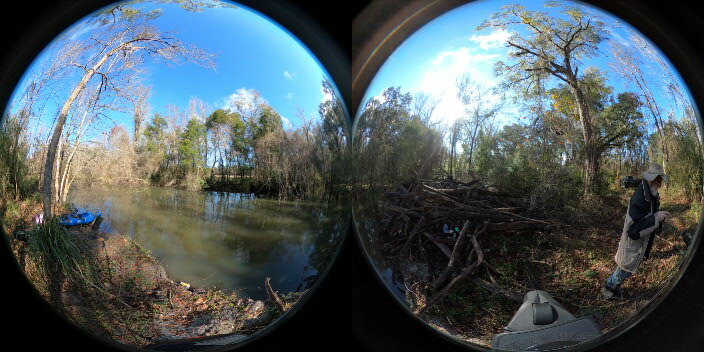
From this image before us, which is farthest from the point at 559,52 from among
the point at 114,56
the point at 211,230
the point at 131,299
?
the point at 131,299

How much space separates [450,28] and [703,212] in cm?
261

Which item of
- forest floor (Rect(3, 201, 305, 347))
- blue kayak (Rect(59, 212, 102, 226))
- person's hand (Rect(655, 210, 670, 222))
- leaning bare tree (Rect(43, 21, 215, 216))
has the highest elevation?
leaning bare tree (Rect(43, 21, 215, 216))

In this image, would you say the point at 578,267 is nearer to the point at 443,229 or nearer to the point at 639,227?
the point at 639,227

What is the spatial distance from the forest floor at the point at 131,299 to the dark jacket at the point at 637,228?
2.82 m

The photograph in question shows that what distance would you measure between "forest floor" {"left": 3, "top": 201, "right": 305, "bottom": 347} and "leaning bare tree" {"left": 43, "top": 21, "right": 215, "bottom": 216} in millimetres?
612

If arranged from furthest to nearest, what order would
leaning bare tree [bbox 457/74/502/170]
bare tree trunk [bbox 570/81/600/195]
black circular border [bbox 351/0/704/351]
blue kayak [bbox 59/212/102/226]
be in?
black circular border [bbox 351/0/704/351], blue kayak [bbox 59/212/102/226], leaning bare tree [bbox 457/74/502/170], bare tree trunk [bbox 570/81/600/195]

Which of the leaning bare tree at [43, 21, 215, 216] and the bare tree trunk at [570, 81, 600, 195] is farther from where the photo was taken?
the leaning bare tree at [43, 21, 215, 216]

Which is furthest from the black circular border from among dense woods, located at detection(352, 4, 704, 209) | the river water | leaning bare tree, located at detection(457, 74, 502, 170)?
the river water

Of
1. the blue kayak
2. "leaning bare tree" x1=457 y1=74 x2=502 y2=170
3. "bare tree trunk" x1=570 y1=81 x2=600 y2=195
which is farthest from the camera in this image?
the blue kayak

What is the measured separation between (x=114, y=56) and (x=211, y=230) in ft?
4.91

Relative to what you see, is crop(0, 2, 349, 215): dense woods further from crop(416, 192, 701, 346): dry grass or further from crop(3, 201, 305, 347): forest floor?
crop(416, 192, 701, 346): dry grass

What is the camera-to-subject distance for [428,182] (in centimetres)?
317

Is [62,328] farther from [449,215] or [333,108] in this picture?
[449,215]

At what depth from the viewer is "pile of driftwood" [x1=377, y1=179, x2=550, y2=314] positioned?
293cm
